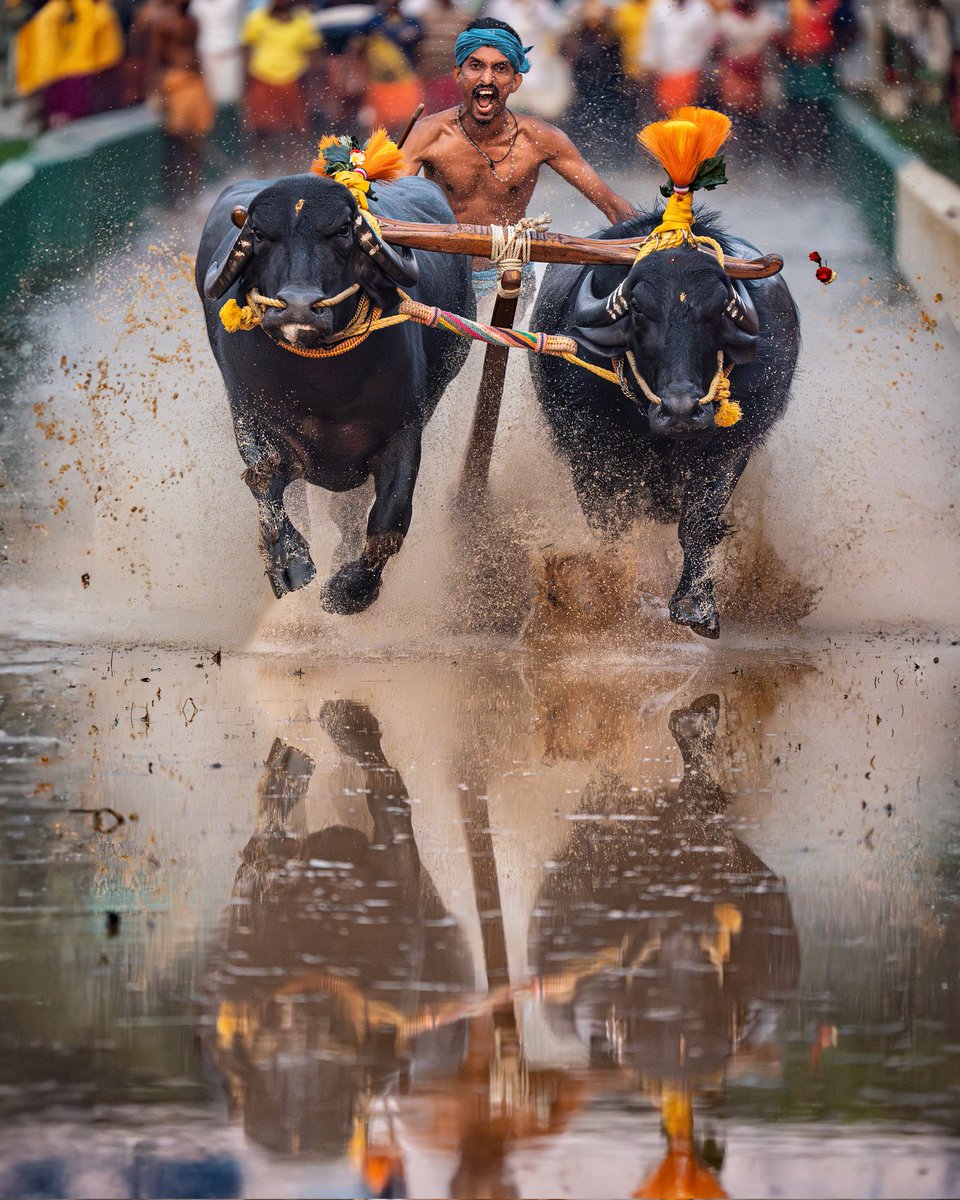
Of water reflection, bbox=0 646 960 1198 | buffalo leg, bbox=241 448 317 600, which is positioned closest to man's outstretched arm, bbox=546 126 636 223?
buffalo leg, bbox=241 448 317 600

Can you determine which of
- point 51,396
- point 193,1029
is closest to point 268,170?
point 51,396

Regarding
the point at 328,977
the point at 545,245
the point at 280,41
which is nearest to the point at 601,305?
the point at 545,245

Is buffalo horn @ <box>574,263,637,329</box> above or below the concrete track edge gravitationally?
below

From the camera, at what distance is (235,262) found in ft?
24.0

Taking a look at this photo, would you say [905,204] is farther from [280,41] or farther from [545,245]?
[545,245]

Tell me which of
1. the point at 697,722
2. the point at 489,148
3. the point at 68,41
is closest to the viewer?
the point at 697,722

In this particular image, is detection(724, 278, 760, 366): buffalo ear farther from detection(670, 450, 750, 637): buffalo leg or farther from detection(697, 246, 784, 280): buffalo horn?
detection(670, 450, 750, 637): buffalo leg

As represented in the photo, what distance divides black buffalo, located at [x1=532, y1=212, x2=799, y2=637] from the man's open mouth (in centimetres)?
85

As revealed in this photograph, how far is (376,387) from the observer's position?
791cm

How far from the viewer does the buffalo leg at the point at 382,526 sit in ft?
26.2

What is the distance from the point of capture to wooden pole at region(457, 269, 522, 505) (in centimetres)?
848

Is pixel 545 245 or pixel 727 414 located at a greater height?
pixel 545 245

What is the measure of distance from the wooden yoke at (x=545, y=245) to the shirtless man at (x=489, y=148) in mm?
1395

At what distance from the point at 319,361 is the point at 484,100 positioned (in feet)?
6.91
